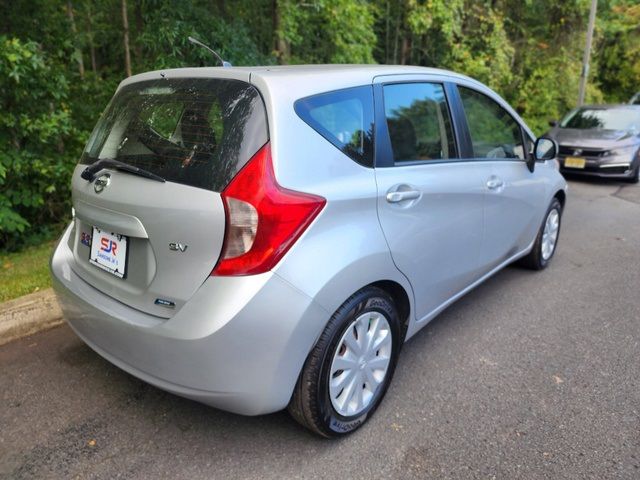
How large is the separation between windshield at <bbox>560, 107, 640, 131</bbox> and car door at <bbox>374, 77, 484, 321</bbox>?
26.5ft

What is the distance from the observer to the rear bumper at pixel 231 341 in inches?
76.0

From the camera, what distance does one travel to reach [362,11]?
7926mm

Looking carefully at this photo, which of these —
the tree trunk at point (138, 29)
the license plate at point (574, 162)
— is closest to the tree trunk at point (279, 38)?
the tree trunk at point (138, 29)

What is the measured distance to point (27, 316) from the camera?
3299 millimetres

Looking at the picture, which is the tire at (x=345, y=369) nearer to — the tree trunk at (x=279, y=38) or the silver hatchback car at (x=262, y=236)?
the silver hatchback car at (x=262, y=236)

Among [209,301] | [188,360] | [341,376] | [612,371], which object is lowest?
[612,371]

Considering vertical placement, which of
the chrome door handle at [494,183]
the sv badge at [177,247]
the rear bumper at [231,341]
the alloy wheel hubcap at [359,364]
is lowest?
the alloy wheel hubcap at [359,364]

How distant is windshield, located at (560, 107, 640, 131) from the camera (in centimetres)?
963

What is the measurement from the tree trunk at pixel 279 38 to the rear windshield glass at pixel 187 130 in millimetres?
5037

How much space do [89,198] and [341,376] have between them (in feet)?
4.78

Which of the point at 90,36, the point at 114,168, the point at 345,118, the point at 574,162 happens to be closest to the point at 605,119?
the point at 574,162

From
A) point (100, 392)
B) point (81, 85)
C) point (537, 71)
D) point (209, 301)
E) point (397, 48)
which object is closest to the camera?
point (209, 301)

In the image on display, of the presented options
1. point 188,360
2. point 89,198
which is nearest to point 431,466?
point 188,360

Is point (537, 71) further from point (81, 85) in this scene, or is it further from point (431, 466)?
point (431, 466)
